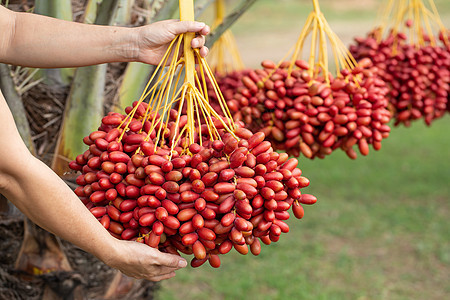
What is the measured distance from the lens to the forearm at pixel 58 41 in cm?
150

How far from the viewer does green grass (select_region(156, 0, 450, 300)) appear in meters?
4.16

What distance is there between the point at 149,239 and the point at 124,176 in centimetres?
18

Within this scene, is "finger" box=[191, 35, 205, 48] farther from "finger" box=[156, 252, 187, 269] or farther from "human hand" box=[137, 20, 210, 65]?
"finger" box=[156, 252, 187, 269]

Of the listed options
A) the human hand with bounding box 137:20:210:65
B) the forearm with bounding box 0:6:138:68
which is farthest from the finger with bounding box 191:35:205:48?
the forearm with bounding box 0:6:138:68

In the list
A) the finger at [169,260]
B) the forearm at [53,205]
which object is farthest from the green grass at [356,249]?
the forearm at [53,205]

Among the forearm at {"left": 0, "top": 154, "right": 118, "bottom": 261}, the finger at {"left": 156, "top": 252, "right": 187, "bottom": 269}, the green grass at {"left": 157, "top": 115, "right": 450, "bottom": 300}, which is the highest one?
the forearm at {"left": 0, "top": 154, "right": 118, "bottom": 261}

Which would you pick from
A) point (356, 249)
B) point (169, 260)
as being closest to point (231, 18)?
point (169, 260)

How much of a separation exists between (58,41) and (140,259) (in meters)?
0.67

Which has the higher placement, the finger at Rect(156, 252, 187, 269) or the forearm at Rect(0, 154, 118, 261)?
the forearm at Rect(0, 154, 118, 261)

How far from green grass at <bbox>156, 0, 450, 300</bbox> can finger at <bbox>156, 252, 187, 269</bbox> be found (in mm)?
2814

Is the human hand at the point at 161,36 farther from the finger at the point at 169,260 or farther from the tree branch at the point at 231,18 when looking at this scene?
the finger at the point at 169,260

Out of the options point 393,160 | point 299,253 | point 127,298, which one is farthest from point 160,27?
point 393,160

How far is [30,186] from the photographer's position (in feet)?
3.82

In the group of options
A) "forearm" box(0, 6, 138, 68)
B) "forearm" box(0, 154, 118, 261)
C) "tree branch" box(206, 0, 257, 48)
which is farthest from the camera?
"tree branch" box(206, 0, 257, 48)
